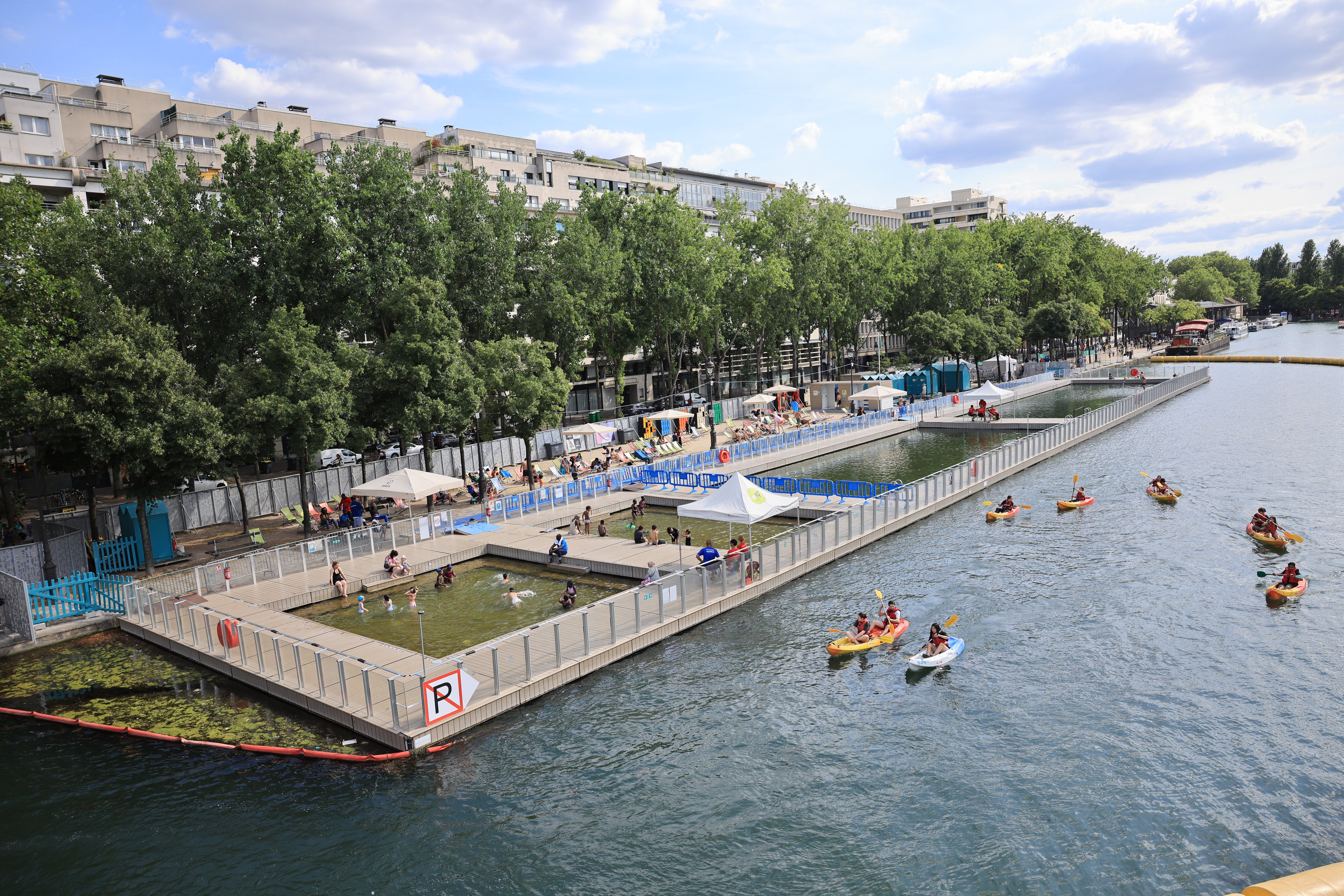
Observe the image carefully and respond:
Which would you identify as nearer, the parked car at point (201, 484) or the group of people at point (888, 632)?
the group of people at point (888, 632)

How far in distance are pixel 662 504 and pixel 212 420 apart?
19.4 metres

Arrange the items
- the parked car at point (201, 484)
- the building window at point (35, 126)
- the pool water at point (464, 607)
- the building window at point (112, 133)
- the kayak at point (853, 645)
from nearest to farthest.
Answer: the kayak at point (853, 645) → the pool water at point (464, 607) → the parked car at point (201, 484) → the building window at point (35, 126) → the building window at point (112, 133)

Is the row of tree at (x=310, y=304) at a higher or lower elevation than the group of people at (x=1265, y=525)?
higher

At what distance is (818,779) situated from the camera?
16.0m

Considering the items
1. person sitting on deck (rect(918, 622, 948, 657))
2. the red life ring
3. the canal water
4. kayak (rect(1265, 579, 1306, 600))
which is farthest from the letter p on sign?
kayak (rect(1265, 579, 1306, 600))

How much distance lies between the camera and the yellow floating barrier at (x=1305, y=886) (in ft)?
Result: 36.6

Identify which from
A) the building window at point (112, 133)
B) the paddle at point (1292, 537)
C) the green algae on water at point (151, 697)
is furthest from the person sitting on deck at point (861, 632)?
the building window at point (112, 133)

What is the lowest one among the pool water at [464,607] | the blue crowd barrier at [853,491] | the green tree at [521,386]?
the pool water at [464,607]

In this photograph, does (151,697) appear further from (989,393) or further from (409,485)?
(989,393)

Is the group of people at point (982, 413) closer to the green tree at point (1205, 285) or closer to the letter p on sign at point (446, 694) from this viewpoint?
the letter p on sign at point (446, 694)

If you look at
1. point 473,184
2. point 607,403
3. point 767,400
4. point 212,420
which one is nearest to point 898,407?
point 767,400

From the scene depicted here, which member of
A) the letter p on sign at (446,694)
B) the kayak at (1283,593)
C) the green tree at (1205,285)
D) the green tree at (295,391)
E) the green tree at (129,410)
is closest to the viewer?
the letter p on sign at (446,694)

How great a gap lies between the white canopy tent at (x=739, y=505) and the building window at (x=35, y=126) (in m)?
61.7

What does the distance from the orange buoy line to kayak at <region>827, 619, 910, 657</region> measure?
10.00 m
